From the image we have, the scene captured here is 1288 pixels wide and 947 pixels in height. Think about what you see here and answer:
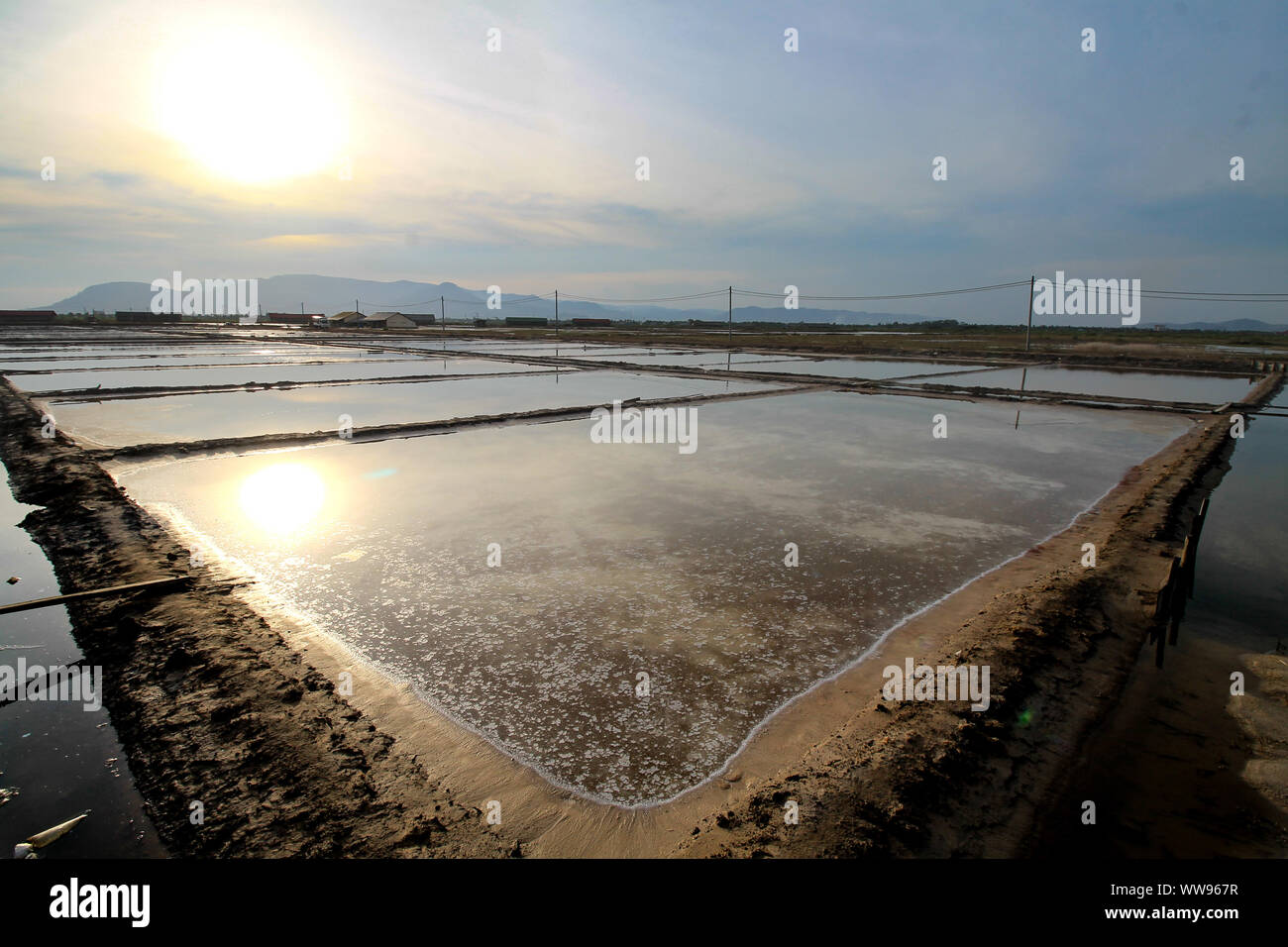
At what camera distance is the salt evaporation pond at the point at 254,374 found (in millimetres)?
20375

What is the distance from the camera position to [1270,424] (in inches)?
657

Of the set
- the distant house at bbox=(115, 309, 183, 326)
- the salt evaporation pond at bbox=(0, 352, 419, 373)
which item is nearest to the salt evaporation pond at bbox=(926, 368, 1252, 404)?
the salt evaporation pond at bbox=(0, 352, 419, 373)

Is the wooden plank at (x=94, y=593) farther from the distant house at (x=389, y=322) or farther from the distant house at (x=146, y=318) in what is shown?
the distant house at (x=146, y=318)

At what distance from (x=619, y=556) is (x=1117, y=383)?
28655 millimetres

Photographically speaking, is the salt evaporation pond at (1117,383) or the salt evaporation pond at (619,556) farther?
the salt evaporation pond at (1117,383)

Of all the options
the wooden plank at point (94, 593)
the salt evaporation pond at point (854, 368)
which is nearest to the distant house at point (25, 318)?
the salt evaporation pond at point (854, 368)

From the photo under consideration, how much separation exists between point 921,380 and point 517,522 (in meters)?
22.6

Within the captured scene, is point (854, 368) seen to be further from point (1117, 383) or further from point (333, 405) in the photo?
point (333, 405)

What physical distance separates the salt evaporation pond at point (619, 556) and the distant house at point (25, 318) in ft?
249

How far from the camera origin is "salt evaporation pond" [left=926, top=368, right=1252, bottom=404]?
2247 centimetres

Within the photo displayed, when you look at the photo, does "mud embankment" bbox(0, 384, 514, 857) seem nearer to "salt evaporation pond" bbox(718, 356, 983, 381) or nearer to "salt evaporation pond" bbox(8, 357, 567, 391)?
"salt evaporation pond" bbox(8, 357, 567, 391)

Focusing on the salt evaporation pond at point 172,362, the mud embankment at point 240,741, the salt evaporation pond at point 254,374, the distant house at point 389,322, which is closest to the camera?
the mud embankment at point 240,741
